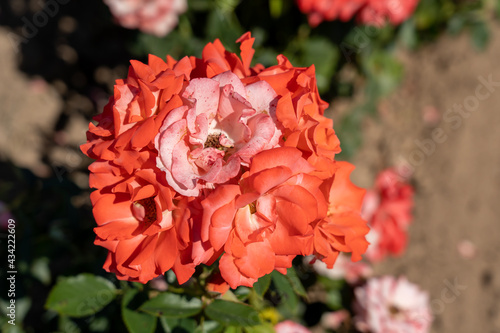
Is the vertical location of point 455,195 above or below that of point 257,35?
below

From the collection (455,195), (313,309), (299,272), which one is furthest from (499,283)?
(299,272)

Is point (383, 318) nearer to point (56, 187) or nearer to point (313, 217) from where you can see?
point (313, 217)

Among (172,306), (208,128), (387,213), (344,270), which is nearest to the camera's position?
(208,128)

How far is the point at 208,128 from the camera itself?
2.53 feet

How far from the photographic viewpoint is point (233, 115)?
75cm

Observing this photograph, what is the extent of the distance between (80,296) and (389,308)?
4.48 feet

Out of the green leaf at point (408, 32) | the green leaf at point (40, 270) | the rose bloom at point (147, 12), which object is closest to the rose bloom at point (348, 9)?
the green leaf at point (408, 32)

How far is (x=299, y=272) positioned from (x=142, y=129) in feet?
2.67

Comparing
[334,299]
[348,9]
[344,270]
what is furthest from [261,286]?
[348,9]

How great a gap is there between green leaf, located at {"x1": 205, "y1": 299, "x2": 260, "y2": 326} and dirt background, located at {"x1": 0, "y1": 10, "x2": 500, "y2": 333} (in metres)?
1.68

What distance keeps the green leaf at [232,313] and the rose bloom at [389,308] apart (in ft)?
3.18

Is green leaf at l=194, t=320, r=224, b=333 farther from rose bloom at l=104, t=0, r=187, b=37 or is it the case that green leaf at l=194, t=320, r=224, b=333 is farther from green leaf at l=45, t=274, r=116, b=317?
rose bloom at l=104, t=0, r=187, b=37

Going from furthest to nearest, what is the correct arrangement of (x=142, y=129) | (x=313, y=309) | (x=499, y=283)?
(x=499, y=283) < (x=313, y=309) < (x=142, y=129)

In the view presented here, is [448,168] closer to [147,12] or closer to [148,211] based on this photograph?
[147,12]
